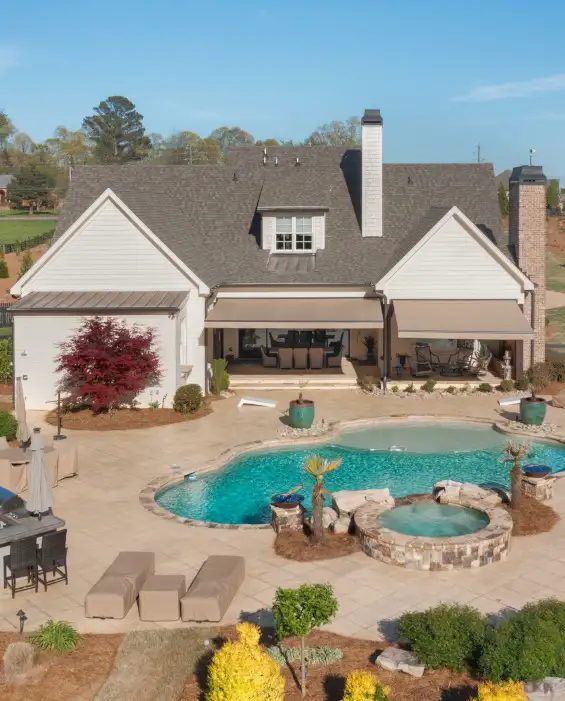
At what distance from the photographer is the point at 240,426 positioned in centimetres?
3023

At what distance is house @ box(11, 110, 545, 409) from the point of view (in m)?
34.1

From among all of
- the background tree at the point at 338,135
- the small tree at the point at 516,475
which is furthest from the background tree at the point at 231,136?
the small tree at the point at 516,475

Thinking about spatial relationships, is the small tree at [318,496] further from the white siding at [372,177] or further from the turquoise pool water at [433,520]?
the white siding at [372,177]

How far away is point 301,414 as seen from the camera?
29.3m

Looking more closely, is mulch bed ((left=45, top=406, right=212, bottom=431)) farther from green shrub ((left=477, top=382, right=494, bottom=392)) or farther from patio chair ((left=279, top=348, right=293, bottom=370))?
green shrub ((left=477, top=382, right=494, bottom=392))

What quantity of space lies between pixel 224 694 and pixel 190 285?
25.3 metres

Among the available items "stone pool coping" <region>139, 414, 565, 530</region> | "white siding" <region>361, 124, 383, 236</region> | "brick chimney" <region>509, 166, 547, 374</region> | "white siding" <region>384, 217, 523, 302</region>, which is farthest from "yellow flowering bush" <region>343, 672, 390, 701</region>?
"white siding" <region>361, 124, 383, 236</region>

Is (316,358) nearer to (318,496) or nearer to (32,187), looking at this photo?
(318,496)

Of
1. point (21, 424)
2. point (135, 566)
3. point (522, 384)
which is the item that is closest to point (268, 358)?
point (522, 384)

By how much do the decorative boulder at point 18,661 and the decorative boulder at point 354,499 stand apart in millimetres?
8745

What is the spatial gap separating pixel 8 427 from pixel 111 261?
9.88 m

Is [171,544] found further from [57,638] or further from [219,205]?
[219,205]

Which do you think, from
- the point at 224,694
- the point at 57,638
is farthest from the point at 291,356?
the point at 224,694

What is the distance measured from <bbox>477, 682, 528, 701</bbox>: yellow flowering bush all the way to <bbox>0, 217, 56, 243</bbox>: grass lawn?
325 ft
